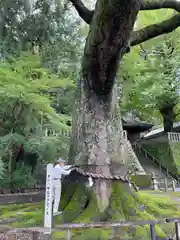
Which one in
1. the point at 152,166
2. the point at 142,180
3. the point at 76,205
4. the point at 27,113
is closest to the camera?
the point at 76,205

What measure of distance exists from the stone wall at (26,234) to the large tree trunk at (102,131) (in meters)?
1.39

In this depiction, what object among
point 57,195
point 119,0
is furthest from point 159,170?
point 119,0

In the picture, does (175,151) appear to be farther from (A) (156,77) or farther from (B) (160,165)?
(A) (156,77)

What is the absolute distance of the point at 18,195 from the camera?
9.09 meters

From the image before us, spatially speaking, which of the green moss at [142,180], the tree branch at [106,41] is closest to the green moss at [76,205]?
the tree branch at [106,41]

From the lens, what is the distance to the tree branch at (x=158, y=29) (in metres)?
6.11

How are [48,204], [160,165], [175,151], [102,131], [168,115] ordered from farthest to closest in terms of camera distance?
[168,115]
[160,165]
[175,151]
[102,131]
[48,204]

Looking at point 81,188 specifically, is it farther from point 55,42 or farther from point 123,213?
point 55,42

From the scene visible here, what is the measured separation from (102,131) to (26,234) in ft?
10.2

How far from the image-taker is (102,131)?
19.7 feet

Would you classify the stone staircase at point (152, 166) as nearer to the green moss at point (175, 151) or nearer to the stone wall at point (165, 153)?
the stone wall at point (165, 153)

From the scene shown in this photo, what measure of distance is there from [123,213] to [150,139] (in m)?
16.8

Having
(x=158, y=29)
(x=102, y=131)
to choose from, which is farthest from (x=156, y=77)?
(x=102, y=131)

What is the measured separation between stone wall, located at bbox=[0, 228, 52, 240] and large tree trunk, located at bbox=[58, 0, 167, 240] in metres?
1.39
